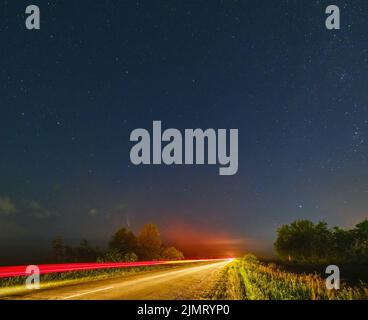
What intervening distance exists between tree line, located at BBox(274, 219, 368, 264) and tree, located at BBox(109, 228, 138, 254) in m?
35.0

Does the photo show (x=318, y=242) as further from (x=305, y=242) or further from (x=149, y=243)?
(x=149, y=243)

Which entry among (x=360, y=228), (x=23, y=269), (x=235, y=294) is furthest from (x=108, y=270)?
(x=360, y=228)

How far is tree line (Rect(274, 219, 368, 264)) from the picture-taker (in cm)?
8644

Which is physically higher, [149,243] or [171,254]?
[149,243]

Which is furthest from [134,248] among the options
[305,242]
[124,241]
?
[305,242]

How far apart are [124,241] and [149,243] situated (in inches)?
302

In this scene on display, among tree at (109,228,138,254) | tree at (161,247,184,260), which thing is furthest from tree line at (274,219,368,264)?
tree at (109,228,138,254)

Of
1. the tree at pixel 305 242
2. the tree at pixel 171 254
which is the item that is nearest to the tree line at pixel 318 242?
the tree at pixel 305 242

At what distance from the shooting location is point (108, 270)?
1139 inches

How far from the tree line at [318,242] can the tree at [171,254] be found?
2420 centimetres

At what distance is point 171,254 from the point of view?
89.8m

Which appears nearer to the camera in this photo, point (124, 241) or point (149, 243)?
point (124, 241)
